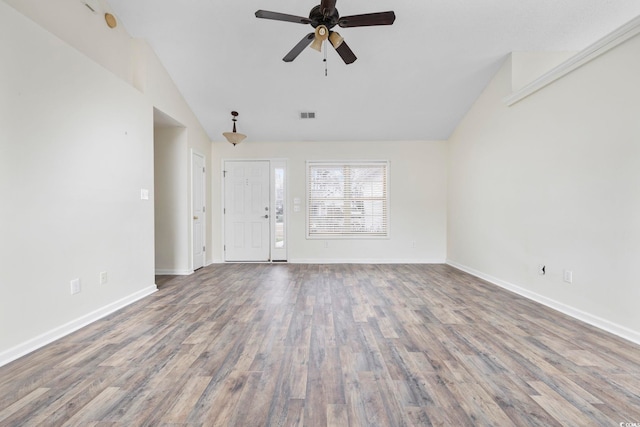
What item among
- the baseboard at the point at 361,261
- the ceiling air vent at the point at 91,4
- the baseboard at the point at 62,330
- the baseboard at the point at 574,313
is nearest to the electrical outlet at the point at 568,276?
the baseboard at the point at 574,313

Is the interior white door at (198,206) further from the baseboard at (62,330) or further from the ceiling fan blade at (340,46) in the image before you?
the ceiling fan blade at (340,46)

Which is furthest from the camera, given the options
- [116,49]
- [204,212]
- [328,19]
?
[204,212]

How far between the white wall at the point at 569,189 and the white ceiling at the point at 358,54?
2.02 feet

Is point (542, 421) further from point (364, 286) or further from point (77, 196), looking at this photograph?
point (77, 196)

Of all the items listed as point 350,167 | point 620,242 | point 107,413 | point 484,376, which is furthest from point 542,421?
point 350,167

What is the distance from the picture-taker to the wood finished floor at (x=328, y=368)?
1.47 meters

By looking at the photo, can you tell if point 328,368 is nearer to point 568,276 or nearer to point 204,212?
point 568,276

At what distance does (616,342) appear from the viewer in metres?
2.28

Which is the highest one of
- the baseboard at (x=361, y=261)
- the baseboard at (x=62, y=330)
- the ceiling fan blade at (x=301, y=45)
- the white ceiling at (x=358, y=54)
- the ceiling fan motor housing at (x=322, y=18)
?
the white ceiling at (x=358, y=54)

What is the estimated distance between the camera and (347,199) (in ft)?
19.4

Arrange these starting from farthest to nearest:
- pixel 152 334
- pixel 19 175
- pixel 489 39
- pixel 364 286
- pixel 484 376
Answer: pixel 364 286, pixel 489 39, pixel 152 334, pixel 19 175, pixel 484 376

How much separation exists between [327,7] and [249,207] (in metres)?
4.11

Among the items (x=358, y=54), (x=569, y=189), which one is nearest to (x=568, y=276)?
(x=569, y=189)

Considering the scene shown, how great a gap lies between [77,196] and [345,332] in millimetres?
2716
